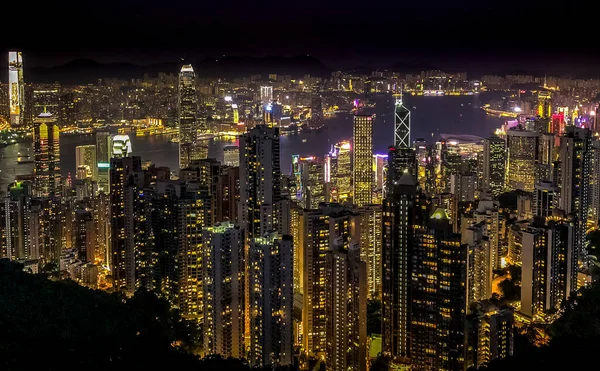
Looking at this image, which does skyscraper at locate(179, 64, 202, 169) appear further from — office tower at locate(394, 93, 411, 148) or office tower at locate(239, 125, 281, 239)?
office tower at locate(239, 125, 281, 239)

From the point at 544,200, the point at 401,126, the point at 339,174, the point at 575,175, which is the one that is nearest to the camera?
the point at 544,200

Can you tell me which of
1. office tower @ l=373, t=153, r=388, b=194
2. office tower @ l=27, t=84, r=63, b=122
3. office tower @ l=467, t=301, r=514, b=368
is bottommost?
office tower @ l=467, t=301, r=514, b=368

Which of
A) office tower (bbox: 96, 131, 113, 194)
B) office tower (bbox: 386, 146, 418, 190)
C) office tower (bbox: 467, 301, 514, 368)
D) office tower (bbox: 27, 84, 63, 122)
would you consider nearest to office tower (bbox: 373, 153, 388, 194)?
office tower (bbox: 386, 146, 418, 190)

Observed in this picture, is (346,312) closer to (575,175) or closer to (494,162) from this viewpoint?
(575,175)

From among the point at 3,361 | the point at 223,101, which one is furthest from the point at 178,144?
the point at 3,361

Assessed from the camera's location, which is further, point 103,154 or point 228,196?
point 103,154

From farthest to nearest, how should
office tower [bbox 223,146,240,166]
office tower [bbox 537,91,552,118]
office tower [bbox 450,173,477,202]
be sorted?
office tower [bbox 537,91,552,118] → office tower [bbox 450,173,477,202] → office tower [bbox 223,146,240,166]

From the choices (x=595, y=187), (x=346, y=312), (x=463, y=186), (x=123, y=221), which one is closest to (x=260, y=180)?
(x=123, y=221)
